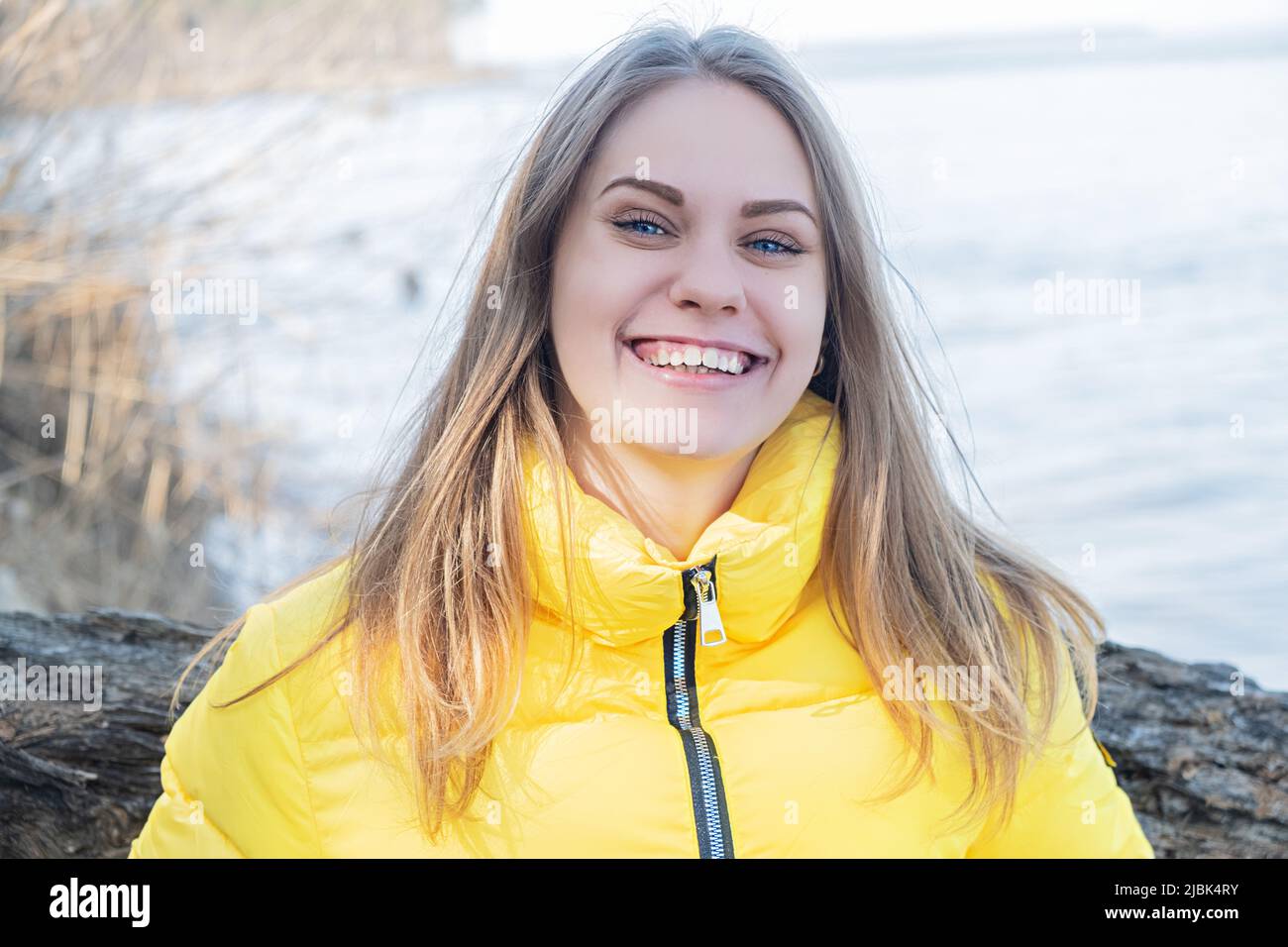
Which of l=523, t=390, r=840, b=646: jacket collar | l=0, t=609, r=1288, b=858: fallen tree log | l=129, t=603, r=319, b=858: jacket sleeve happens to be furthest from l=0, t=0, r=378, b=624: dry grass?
l=523, t=390, r=840, b=646: jacket collar

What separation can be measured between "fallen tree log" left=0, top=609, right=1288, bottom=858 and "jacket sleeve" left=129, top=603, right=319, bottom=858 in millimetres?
480

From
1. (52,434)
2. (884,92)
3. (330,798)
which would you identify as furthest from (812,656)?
(884,92)

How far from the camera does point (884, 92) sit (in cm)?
1580

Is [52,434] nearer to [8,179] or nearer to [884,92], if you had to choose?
[8,179]

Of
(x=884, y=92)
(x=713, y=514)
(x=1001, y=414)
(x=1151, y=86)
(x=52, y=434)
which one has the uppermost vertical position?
(x=884, y=92)

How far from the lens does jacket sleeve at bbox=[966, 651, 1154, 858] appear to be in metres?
1.69

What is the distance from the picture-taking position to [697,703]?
65.1 inches

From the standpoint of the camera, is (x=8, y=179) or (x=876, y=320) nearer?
(x=876, y=320)

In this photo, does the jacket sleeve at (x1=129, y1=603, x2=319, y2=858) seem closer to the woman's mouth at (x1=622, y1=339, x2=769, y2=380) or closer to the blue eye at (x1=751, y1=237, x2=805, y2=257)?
the woman's mouth at (x1=622, y1=339, x2=769, y2=380)

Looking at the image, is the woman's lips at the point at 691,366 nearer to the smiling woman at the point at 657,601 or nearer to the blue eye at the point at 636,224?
the smiling woman at the point at 657,601

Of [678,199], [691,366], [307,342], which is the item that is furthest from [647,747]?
[307,342]

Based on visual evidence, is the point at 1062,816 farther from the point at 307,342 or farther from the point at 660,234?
the point at 307,342

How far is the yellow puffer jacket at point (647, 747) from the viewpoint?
5.18 feet

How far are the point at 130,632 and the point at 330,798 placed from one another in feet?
2.88
